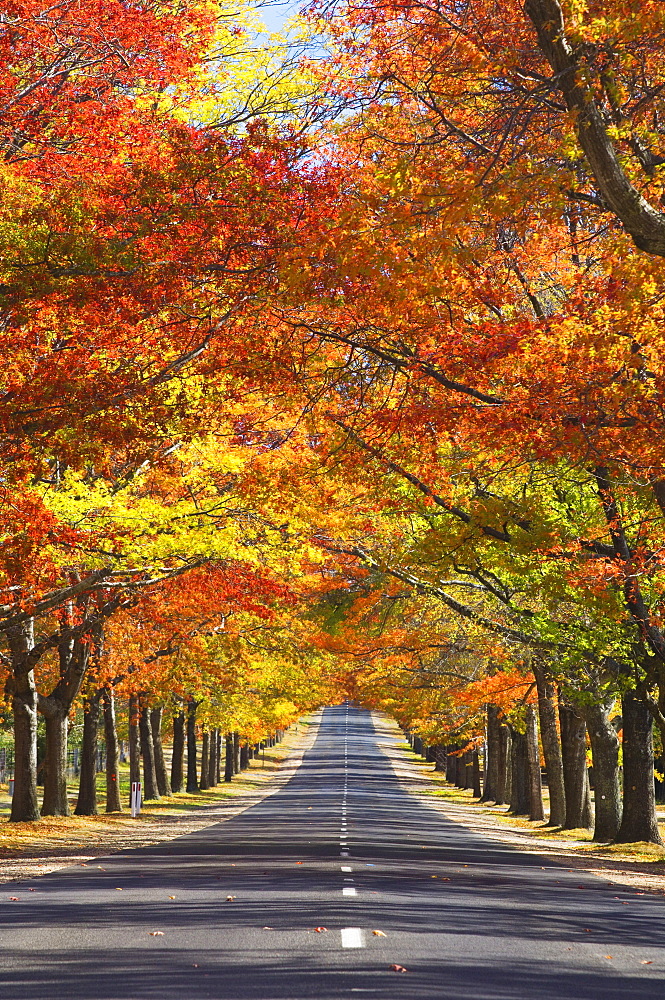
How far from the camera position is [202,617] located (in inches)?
1265

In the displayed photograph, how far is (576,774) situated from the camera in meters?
32.2

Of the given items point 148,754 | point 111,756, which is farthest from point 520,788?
point 111,756

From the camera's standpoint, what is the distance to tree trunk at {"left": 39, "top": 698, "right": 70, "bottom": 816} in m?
28.5

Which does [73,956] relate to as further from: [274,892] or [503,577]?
[503,577]

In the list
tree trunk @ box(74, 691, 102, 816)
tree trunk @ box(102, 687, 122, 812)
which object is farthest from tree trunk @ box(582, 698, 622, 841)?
tree trunk @ box(102, 687, 122, 812)

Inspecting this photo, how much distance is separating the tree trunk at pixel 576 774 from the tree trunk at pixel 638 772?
6.97m

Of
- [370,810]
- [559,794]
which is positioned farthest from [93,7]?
[370,810]

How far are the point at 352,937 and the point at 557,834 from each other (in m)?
23.4

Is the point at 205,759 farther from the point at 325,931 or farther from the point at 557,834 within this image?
the point at 325,931

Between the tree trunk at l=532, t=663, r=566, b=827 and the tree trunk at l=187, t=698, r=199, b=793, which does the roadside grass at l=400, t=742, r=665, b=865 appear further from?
the tree trunk at l=187, t=698, r=199, b=793

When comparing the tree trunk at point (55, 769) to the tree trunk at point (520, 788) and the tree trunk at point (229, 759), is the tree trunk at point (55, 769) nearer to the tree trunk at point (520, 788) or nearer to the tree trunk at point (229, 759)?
the tree trunk at point (520, 788)

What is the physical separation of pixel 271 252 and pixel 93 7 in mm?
5221

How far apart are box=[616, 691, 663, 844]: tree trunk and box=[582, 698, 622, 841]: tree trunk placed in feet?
6.06

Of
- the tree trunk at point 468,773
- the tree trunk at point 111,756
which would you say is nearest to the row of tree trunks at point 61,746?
the tree trunk at point 111,756
